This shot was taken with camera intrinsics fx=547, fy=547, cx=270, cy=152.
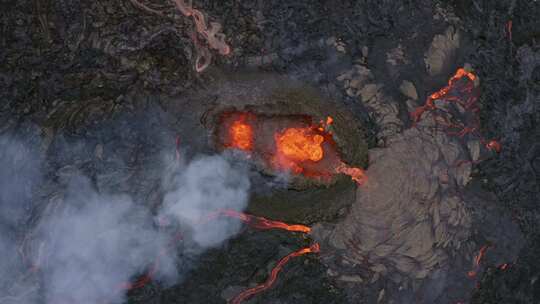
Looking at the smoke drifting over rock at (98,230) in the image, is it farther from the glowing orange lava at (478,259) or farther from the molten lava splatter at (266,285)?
the glowing orange lava at (478,259)

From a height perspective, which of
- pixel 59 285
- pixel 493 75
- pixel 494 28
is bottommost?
pixel 59 285

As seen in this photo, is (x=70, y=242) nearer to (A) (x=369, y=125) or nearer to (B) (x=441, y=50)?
(A) (x=369, y=125)

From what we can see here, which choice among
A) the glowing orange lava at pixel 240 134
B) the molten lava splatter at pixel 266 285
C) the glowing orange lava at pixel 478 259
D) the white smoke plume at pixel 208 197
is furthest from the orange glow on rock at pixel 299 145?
the glowing orange lava at pixel 478 259

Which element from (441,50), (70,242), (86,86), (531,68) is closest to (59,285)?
(70,242)

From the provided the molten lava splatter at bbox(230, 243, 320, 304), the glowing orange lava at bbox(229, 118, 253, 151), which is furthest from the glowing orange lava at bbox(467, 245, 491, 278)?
the glowing orange lava at bbox(229, 118, 253, 151)

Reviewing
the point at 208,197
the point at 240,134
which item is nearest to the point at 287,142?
the point at 240,134

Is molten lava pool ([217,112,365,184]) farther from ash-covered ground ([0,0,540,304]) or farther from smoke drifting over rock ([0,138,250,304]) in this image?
smoke drifting over rock ([0,138,250,304])
